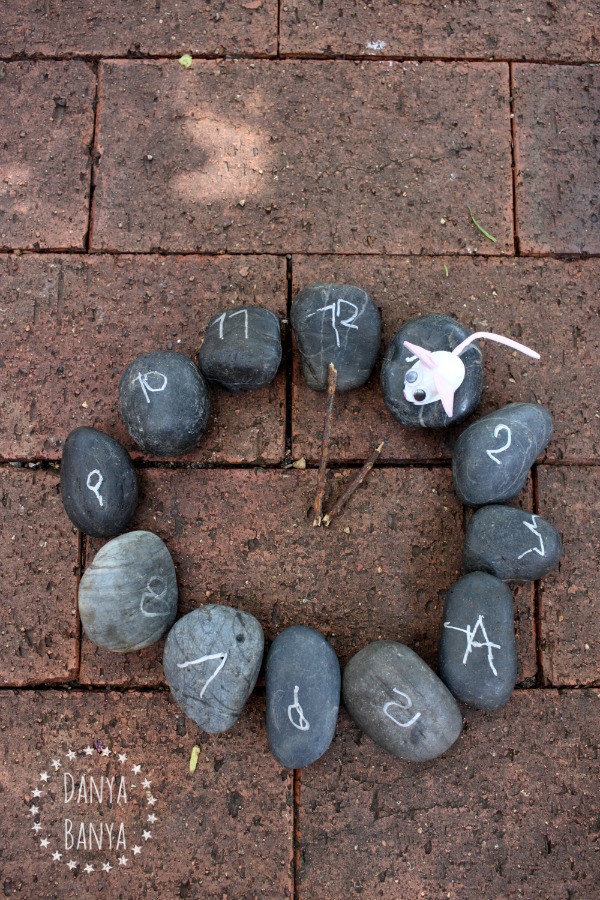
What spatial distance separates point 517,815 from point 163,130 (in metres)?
2.46

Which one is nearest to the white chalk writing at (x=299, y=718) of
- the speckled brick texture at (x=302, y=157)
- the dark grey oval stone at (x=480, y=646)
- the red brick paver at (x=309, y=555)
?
the red brick paver at (x=309, y=555)

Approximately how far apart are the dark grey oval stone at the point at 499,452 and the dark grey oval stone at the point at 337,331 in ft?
1.27

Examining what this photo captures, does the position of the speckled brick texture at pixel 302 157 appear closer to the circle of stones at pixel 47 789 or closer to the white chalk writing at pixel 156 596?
the white chalk writing at pixel 156 596

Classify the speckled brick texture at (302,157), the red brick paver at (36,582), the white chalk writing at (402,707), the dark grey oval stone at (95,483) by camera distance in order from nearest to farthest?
the white chalk writing at (402,707), the dark grey oval stone at (95,483), the red brick paver at (36,582), the speckled brick texture at (302,157)

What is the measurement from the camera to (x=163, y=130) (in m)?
2.26

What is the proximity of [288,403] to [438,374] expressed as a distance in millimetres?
495

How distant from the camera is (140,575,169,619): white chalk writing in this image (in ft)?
6.18

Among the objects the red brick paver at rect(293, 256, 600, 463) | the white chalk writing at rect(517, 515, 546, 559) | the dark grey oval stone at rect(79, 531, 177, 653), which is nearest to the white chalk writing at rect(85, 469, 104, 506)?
the dark grey oval stone at rect(79, 531, 177, 653)

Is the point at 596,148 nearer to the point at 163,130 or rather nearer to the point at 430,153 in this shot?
the point at 430,153

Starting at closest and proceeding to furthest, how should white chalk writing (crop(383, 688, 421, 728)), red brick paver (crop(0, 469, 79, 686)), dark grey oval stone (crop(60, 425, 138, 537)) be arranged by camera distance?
white chalk writing (crop(383, 688, 421, 728)), dark grey oval stone (crop(60, 425, 138, 537)), red brick paver (crop(0, 469, 79, 686))

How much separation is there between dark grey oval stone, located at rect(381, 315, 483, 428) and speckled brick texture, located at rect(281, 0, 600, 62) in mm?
1059

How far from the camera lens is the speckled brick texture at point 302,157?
2.21 metres

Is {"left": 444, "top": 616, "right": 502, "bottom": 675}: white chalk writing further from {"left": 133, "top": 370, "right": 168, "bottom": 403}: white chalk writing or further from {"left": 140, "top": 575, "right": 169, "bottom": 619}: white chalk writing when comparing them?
{"left": 133, "top": 370, "right": 168, "bottom": 403}: white chalk writing

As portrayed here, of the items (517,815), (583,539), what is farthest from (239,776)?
(583,539)
